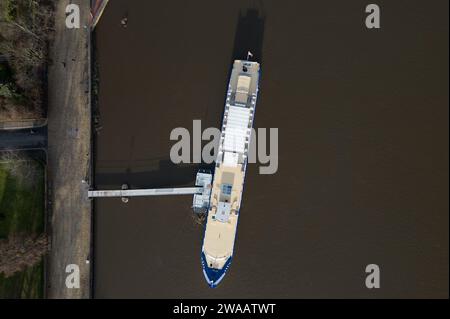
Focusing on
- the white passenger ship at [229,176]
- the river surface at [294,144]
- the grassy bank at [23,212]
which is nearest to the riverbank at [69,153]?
the grassy bank at [23,212]

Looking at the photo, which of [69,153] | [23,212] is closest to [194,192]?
[69,153]

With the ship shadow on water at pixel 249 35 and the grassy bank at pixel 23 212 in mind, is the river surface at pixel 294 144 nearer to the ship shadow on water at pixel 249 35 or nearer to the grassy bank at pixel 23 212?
the ship shadow on water at pixel 249 35

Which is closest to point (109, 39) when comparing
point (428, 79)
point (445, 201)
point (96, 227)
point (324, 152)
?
point (96, 227)

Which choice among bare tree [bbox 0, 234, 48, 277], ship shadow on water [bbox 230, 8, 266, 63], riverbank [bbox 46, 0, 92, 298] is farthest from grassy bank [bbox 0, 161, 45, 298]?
ship shadow on water [bbox 230, 8, 266, 63]

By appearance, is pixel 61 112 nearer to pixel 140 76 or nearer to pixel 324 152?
pixel 140 76

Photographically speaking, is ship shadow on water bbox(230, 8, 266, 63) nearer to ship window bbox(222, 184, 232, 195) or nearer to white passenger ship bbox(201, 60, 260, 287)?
white passenger ship bbox(201, 60, 260, 287)

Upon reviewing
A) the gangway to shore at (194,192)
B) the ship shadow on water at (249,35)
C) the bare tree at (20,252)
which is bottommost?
the bare tree at (20,252)

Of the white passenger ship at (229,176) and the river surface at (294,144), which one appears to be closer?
the white passenger ship at (229,176)
